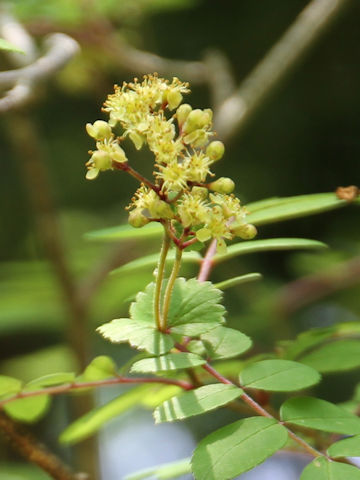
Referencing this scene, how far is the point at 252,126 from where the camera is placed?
332 cm

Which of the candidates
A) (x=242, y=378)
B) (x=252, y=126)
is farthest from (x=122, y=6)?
(x=242, y=378)

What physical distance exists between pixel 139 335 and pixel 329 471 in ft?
0.67

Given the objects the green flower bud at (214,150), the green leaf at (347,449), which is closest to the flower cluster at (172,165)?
the green flower bud at (214,150)

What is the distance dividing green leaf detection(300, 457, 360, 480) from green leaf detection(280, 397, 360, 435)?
0.04 meters

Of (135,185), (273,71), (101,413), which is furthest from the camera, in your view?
(135,185)

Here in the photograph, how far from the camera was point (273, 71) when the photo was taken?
76.5 inches


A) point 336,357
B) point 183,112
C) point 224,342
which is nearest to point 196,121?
point 183,112

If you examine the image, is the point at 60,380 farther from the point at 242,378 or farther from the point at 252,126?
the point at 252,126

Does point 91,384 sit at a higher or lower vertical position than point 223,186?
lower

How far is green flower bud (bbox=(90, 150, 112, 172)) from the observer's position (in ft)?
2.11

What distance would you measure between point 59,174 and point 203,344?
2.94 metres

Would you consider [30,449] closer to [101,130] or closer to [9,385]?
[9,385]

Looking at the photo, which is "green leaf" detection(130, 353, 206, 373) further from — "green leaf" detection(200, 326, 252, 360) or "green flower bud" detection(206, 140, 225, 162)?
"green flower bud" detection(206, 140, 225, 162)

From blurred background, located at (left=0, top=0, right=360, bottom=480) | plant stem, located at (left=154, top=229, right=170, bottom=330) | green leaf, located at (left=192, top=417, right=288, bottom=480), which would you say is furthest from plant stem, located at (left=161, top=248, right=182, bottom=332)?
blurred background, located at (left=0, top=0, right=360, bottom=480)
